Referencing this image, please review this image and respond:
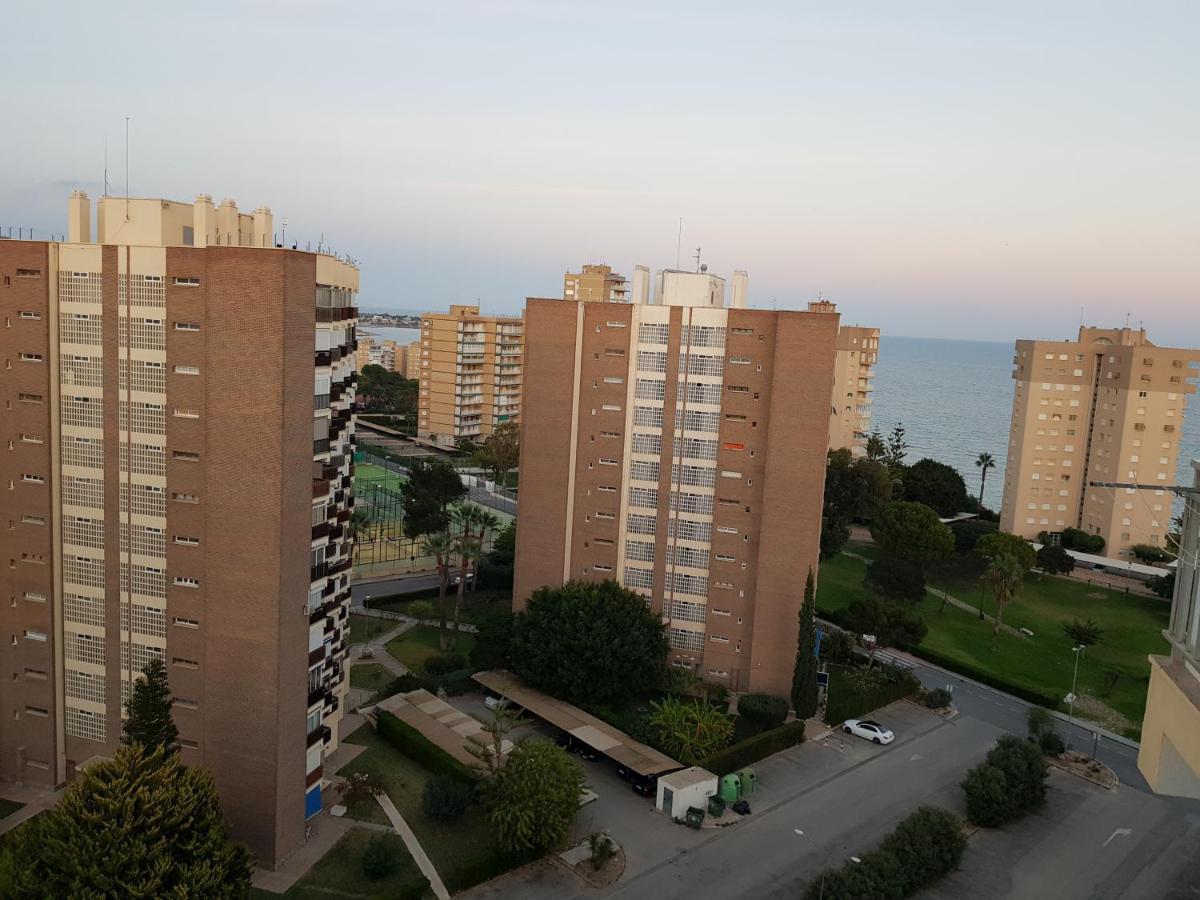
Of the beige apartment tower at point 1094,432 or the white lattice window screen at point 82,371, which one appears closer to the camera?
the white lattice window screen at point 82,371

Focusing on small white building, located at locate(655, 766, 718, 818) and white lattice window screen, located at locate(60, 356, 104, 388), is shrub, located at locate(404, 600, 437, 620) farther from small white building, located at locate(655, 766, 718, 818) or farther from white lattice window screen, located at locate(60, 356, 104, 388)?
white lattice window screen, located at locate(60, 356, 104, 388)

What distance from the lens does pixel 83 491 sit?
1153 inches

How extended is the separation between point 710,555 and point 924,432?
16399 centimetres

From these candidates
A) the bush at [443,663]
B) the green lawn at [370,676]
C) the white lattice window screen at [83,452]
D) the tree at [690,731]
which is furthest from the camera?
the bush at [443,663]

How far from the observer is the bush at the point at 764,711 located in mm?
39281

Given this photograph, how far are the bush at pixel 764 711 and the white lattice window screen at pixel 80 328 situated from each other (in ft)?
91.7

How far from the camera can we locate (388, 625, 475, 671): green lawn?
45.5 m

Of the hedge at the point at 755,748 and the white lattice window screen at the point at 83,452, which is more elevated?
the white lattice window screen at the point at 83,452

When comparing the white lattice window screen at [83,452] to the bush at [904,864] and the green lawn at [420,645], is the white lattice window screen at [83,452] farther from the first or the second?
the bush at [904,864]

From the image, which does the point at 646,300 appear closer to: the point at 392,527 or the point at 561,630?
the point at 561,630

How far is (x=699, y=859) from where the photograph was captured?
30.3 m

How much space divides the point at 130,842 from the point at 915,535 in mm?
50280

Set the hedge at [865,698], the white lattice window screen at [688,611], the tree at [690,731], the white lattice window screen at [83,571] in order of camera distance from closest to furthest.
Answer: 1. the white lattice window screen at [83,571]
2. the tree at [690,731]
3. the hedge at [865,698]
4. the white lattice window screen at [688,611]

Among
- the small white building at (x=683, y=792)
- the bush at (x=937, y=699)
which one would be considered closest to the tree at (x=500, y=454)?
the bush at (x=937, y=699)
